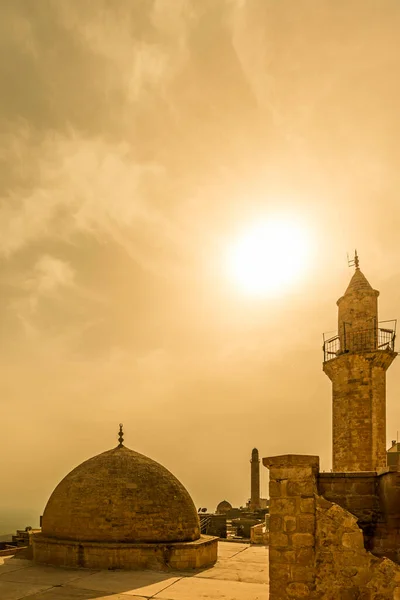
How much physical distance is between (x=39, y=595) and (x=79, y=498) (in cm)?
367

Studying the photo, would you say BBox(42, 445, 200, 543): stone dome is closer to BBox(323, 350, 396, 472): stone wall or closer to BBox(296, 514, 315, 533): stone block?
BBox(323, 350, 396, 472): stone wall

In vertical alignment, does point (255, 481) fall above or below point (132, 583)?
below

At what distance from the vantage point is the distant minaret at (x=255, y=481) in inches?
1305

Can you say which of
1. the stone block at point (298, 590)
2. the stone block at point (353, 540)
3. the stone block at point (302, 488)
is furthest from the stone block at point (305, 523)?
the stone block at point (298, 590)

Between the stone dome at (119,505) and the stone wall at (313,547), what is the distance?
8563 millimetres

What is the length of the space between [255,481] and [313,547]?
30446 millimetres

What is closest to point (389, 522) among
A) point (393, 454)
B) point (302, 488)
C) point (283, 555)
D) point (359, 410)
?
point (302, 488)

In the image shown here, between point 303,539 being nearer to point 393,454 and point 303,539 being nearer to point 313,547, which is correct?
point 313,547

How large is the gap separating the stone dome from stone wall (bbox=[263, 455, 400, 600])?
856cm

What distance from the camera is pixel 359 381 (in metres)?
18.2

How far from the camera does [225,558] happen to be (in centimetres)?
1456

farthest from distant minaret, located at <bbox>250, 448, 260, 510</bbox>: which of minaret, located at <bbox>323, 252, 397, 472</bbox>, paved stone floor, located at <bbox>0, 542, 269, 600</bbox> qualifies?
paved stone floor, located at <bbox>0, 542, 269, 600</bbox>

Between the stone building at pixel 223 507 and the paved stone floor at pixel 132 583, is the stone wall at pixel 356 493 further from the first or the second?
the stone building at pixel 223 507

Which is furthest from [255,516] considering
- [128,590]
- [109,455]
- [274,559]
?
[274,559]
